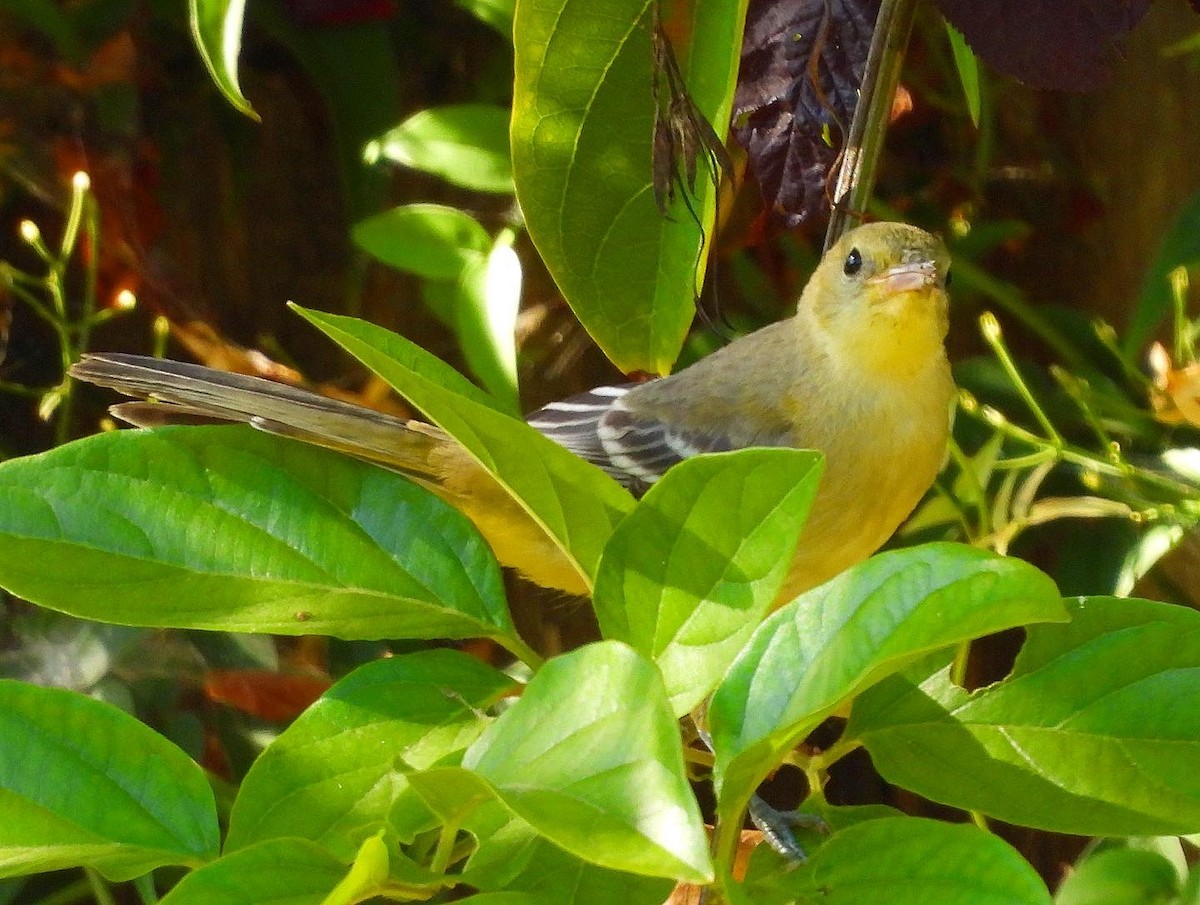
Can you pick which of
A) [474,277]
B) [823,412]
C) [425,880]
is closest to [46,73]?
[474,277]

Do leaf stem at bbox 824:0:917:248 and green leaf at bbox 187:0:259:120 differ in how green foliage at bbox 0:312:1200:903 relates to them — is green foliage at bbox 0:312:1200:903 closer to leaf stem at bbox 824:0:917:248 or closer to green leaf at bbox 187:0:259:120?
green leaf at bbox 187:0:259:120

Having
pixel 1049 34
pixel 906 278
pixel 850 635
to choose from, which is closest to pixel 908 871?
pixel 850 635

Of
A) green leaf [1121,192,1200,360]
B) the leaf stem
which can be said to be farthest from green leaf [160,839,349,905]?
green leaf [1121,192,1200,360]

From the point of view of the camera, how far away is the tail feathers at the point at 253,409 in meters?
1.28

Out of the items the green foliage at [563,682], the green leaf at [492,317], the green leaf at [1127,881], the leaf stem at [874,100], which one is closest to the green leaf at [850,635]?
Result: the green foliage at [563,682]

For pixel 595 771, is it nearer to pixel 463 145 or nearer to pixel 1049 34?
pixel 1049 34

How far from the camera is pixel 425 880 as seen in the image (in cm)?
78

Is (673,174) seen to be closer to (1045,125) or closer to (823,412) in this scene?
(823,412)

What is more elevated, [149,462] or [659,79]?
[659,79]

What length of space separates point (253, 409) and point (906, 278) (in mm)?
806

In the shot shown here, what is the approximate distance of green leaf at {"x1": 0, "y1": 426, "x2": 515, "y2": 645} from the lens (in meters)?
0.89

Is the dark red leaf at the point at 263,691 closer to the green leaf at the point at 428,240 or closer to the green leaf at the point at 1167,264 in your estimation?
the green leaf at the point at 428,240

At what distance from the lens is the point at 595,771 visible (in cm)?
64

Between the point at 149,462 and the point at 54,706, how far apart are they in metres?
0.17
